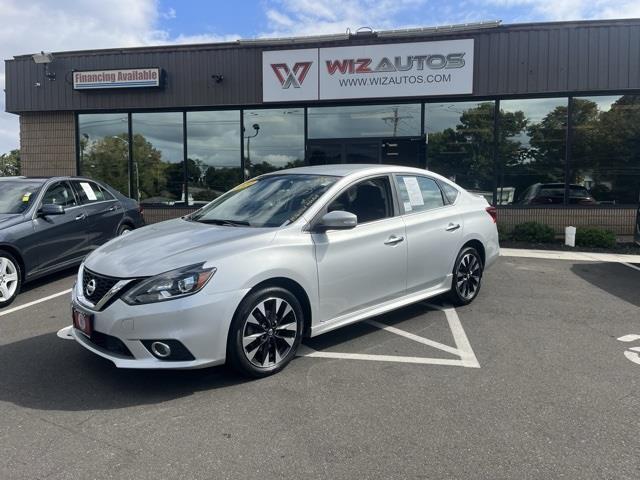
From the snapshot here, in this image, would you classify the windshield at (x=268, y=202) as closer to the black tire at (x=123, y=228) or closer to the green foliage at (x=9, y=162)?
the black tire at (x=123, y=228)

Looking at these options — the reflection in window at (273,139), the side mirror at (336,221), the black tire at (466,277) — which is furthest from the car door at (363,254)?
the reflection in window at (273,139)

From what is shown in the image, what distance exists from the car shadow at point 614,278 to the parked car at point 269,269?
2621 millimetres

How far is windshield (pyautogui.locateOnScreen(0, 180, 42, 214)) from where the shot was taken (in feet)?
22.2

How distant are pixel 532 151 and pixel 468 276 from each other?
23.6 ft

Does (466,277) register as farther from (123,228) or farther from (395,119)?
(395,119)

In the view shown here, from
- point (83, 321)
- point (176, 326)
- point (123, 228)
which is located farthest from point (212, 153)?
point (176, 326)

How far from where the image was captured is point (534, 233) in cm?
1113

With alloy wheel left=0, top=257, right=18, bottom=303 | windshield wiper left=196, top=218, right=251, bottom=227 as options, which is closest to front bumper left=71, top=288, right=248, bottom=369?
windshield wiper left=196, top=218, right=251, bottom=227

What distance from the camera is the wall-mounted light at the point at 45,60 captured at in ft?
43.1

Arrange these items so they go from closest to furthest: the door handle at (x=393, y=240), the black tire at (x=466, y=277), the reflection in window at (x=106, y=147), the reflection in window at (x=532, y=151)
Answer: the door handle at (x=393, y=240), the black tire at (x=466, y=277), the reflection in window at (x=532, y=151), the reflection in window at (x=106, y=147)

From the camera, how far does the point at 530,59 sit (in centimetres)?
1125

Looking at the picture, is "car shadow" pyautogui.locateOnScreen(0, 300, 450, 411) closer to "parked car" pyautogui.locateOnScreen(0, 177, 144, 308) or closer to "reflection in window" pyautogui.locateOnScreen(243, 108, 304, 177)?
"parked car" pyautogui.locateOnScreen(0, 177, 144, 308)

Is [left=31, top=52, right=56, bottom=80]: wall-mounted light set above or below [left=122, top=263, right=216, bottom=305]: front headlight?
above

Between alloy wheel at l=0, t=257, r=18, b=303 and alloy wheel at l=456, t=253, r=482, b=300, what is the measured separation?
515 cm
